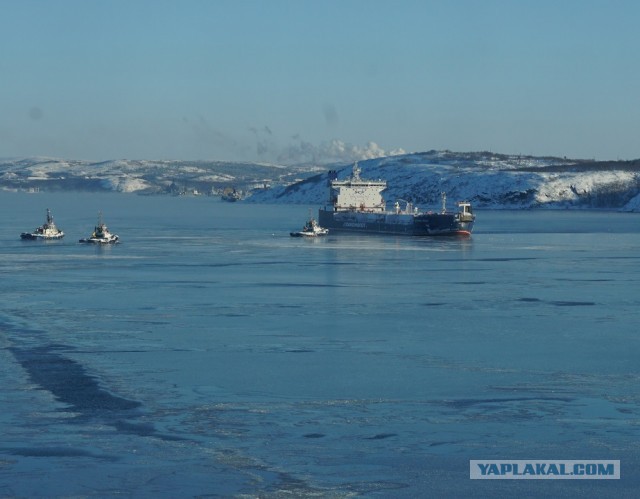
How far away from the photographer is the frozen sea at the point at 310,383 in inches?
715

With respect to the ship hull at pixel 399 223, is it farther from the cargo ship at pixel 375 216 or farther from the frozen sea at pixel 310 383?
the frozen sea at pixel 310 383

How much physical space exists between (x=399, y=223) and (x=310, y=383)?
8074 centimetres

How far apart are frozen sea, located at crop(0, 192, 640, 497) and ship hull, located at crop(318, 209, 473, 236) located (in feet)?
150

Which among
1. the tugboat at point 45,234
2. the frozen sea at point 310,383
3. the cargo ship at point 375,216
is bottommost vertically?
the frozen sea at point 310,383

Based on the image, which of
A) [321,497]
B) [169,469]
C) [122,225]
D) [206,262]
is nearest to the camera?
[321,497]

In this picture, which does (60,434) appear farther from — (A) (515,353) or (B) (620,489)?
(A) (515,353)

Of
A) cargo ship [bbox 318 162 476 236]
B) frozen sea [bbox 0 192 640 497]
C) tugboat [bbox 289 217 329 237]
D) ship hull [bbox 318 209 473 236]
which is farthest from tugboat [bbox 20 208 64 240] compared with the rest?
frozen sea [bbox 0 192 640 497]

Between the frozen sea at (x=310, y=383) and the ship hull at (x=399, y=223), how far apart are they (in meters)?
45.8

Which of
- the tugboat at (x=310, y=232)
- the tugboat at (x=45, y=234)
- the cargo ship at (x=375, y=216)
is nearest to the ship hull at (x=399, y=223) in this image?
the cargo ship at (x=375, y=216)

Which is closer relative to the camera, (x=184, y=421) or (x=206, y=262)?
(x=184, y=421)

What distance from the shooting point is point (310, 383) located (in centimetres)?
2555

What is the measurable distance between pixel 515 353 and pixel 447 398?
21.5 ft

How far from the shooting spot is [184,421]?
71.2 ft

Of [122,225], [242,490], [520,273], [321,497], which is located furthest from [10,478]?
[122,225]
